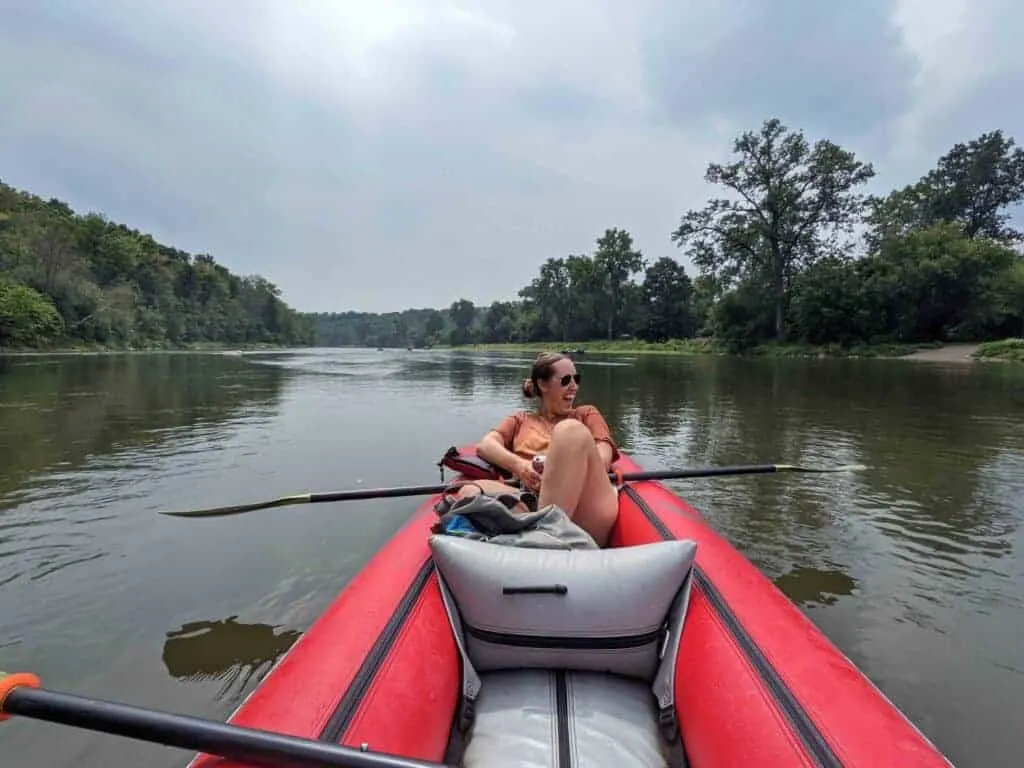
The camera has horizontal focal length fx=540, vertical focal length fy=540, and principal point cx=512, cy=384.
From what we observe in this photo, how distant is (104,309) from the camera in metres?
43.6

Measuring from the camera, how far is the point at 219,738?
3.51 feet

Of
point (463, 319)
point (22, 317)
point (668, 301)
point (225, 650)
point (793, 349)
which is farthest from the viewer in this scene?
point (463, 319)

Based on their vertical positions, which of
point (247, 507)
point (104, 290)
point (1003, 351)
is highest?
point (104, 290)

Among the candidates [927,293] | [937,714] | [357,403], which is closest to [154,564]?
[937,714]

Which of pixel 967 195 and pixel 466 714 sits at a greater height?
pixel 967 195

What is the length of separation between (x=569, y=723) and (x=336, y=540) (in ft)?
8.73

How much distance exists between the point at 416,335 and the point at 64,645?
128169 mm

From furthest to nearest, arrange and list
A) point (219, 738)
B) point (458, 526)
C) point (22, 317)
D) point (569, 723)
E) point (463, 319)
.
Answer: point (463, 319) → point (22, 317) → point (458, 526) → point (569, 723) → point (219, 738)

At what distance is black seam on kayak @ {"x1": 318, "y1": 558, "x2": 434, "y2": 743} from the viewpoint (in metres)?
1.21

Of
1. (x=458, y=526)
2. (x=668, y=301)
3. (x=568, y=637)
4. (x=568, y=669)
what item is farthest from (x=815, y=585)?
(x=668, y=301)

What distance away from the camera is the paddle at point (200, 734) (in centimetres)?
104

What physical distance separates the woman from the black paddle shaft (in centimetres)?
138

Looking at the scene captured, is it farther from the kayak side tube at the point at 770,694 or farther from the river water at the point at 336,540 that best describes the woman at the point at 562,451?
the river water at the point at 336,540

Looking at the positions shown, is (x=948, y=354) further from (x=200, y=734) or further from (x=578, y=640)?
(x=200, y=734)
